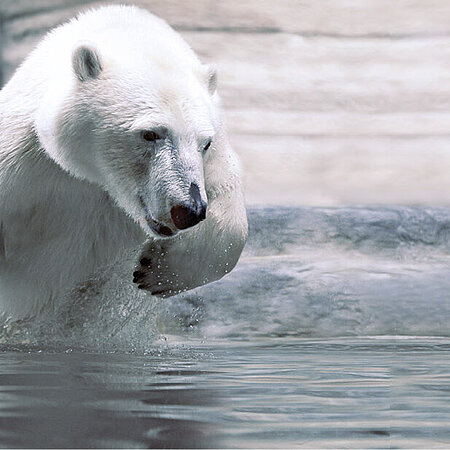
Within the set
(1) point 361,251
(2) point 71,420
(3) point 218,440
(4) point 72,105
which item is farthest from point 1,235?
(1) point 361,251

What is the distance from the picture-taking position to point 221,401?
1.77 meters

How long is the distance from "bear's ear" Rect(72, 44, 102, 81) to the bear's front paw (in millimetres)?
654

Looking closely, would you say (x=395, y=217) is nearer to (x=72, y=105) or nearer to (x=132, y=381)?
(x=72, y=105)

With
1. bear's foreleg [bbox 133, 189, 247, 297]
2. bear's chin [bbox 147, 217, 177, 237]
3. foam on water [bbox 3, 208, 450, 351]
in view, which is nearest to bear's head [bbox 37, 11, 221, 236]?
bear's chin [bbox 147, 217, 177, 237]

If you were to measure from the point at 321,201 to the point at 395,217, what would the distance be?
423 mm

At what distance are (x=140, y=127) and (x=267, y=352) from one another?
91 cm

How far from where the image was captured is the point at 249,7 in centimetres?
568

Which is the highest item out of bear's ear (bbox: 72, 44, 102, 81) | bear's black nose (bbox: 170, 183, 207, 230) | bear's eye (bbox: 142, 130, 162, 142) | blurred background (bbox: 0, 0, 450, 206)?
bear's ear (bbox: 72, 44, 102, 81)

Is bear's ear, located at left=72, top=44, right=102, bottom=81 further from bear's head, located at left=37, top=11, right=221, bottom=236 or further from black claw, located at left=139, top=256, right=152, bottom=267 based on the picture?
black claw, located at left=139, top=256, right=152, bottom=267

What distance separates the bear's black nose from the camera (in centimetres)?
258

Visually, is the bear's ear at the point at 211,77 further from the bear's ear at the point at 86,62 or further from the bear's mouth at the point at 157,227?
the bear's mouth at the point at 157,227

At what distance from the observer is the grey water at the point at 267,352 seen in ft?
4.75

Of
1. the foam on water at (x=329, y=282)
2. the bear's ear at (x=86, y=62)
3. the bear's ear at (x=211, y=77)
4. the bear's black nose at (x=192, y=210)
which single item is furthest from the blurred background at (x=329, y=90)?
the bear's black nose at (x=192, y=210)

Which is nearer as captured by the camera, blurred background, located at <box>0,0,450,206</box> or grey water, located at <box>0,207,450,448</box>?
grey water, located at <box>0,207,450,448</box>
